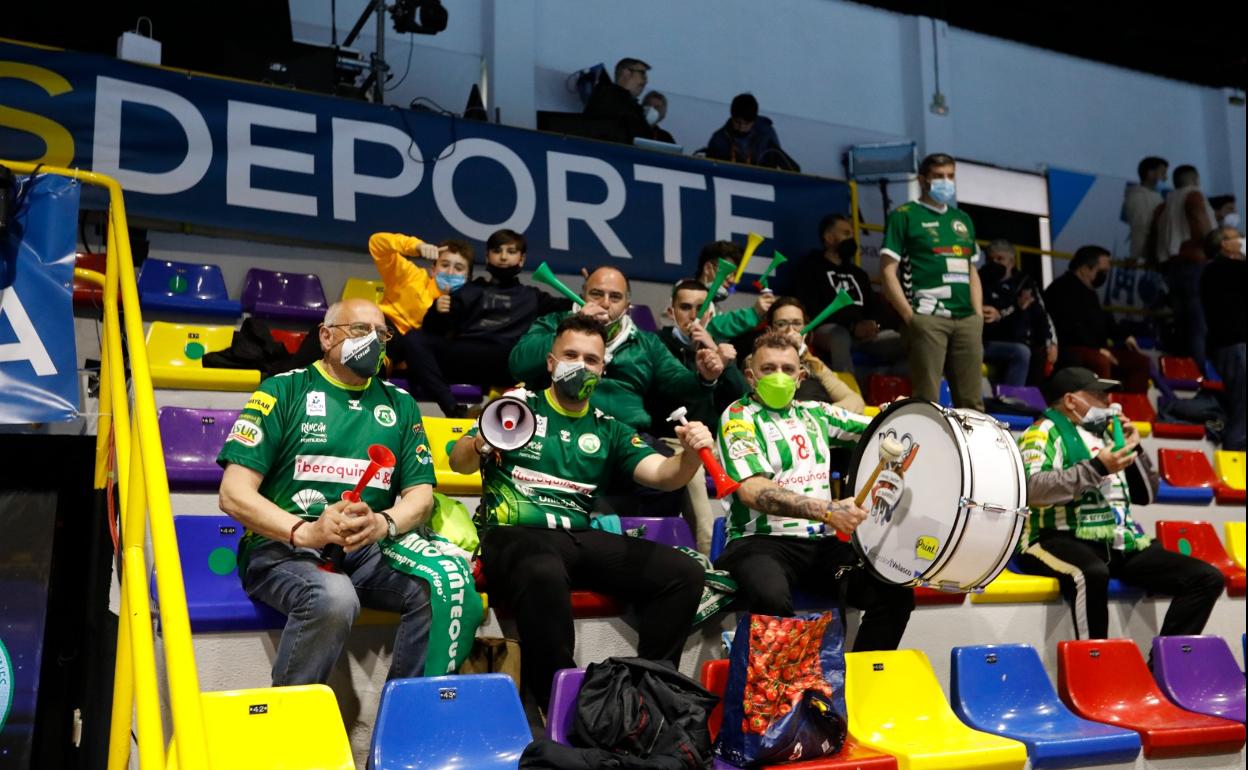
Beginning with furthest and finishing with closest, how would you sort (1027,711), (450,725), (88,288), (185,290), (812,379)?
(185,290), (812,379), (88,288), (1027,711), (450,725)

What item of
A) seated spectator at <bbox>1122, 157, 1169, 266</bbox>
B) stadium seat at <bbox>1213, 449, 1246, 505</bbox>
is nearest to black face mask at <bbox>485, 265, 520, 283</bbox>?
stadium seat at <bbox>1213, 449, 1246, 505</bbox>

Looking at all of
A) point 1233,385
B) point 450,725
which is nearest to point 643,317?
point 450,725

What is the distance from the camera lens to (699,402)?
5.00 meters

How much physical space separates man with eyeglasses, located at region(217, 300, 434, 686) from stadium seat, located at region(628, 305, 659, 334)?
3.17m

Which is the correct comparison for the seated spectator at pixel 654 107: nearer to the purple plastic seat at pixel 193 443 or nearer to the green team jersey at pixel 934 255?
the green team jersey at pixel 934 255

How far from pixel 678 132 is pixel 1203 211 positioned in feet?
14.2

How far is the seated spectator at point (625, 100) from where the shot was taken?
7.30 meters

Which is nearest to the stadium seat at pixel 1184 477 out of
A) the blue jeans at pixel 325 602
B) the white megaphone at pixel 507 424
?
the white megaphone at pixel 507 424

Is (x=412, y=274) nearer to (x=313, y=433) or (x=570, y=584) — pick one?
(x=313, y=433)

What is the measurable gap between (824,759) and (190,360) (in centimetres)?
315

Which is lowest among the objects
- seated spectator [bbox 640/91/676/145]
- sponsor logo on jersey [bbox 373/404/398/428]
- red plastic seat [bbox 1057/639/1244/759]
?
red plastic seat [bbox 1057/639/1244/759]

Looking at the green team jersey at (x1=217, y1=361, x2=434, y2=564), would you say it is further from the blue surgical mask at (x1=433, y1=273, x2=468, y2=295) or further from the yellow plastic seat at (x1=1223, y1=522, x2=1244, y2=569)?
the yellow plastic seat at (x1=1223, y1=522, x2=1244, y2=569)

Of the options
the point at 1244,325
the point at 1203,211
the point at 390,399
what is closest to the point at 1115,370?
the point at 1244,325

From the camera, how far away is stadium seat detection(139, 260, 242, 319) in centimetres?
551
